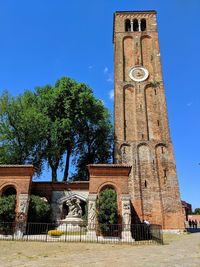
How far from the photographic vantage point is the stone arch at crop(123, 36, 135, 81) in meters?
32.3

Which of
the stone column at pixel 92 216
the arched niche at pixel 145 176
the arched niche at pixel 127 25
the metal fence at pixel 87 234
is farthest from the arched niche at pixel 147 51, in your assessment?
the metal fence at pixel 87 234

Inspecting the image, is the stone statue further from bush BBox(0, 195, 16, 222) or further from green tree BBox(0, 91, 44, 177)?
green tree BBox(0, 91, 44, 177)

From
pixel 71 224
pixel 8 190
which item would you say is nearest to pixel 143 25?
pixel 8 190

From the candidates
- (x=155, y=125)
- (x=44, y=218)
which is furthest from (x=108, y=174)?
(x=155, y=125)

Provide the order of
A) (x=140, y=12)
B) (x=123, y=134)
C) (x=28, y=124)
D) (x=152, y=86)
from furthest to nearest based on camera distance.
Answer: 1. (x=140, y=12)
2. (x=152, y=86)
3. (x=123, y=134)
4. (x=28, y=124)

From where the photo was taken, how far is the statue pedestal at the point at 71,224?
60.0ft

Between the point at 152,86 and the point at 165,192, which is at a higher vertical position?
the point at 152,86

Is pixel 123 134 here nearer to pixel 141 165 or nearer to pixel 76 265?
pixel 141 165

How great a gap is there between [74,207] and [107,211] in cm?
398

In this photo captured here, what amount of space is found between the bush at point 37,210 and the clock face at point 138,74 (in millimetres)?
19542

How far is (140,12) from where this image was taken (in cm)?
3675

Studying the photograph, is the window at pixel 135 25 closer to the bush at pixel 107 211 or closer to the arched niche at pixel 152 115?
the arched niche at pixel 152 115

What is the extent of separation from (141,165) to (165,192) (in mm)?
3638

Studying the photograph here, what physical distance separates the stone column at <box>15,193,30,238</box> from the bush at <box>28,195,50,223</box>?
2.21ft
